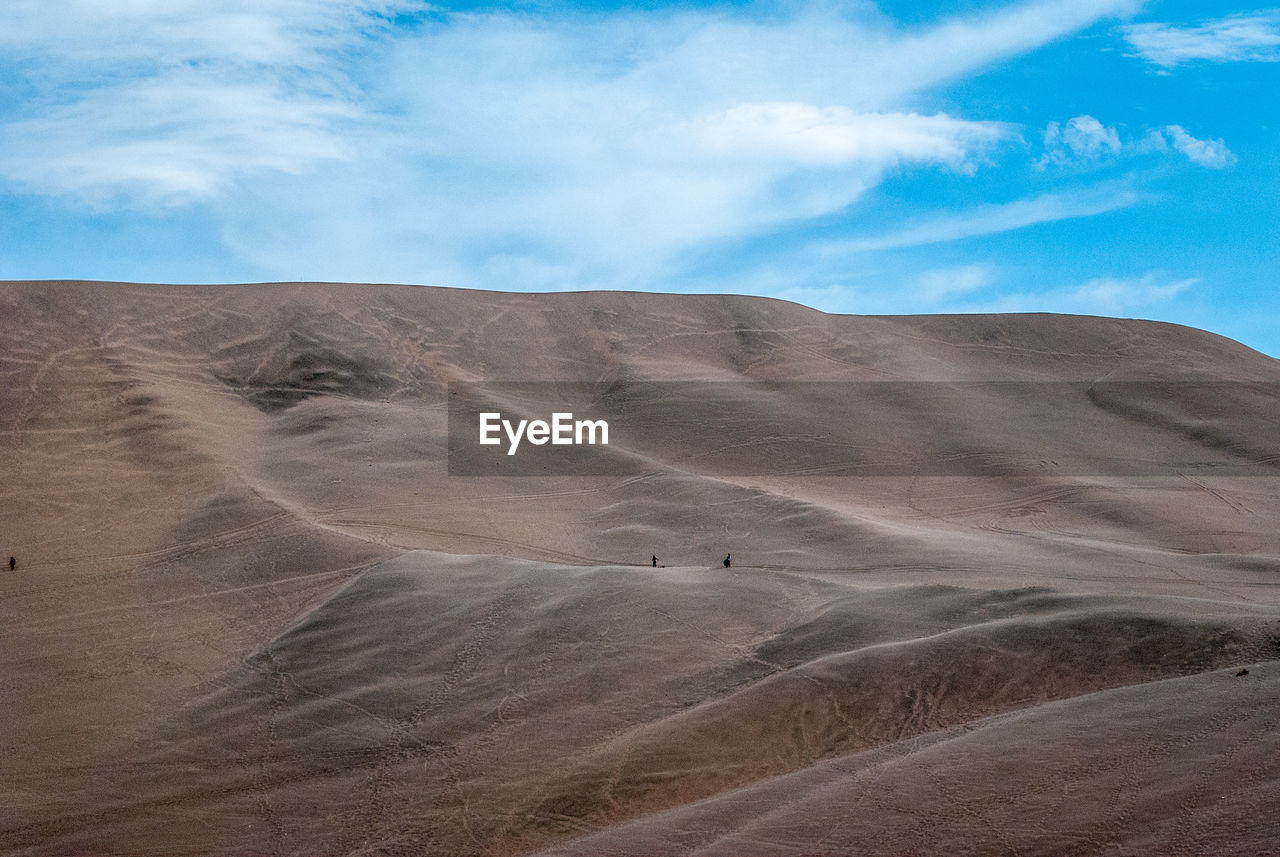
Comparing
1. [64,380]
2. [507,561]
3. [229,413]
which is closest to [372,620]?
[507,561]

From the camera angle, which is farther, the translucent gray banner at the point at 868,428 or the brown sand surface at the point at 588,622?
the translucent gray banner at the point at 868,428

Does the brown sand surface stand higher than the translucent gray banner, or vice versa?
the translucent gray banner

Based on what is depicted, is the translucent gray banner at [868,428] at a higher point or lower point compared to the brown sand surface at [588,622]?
higher

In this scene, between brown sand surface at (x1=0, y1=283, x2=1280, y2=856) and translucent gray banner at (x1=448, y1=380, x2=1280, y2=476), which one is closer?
brown sand surface at (x1=0, y1=283, x2=1280, y2=856)

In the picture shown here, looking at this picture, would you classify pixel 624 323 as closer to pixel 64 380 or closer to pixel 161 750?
pixel 64 380

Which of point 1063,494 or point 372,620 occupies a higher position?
point 1063,494

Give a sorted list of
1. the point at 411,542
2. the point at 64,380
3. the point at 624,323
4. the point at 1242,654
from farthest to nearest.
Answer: the point at 624,323
the point at 64,380
the point at 411,542
the point at 1242,654

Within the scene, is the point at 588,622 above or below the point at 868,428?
below

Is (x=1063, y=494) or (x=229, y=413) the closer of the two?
(x=1063, y=494)
